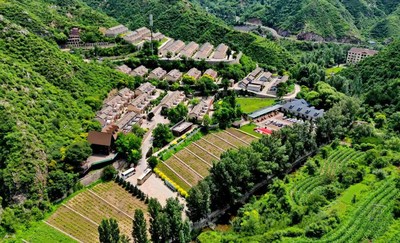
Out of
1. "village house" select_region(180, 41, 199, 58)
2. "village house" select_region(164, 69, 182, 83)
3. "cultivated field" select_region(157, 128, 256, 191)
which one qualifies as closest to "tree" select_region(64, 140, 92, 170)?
"cultivated field" select_region(157, 128, 256, 191)

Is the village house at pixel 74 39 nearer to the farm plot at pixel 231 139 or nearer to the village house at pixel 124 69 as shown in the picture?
the village house at pixel 124 69

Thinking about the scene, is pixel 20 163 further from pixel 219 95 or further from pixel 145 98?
pixel 219 95

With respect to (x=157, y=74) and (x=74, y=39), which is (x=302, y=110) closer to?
(x=157, y=74)

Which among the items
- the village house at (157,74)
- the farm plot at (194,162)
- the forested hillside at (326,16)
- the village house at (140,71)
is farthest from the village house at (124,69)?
the forested hillside at (326,16)

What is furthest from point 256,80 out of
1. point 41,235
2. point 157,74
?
point 41,235

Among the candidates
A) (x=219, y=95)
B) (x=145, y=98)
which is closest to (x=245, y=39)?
(x=219, y=95)
